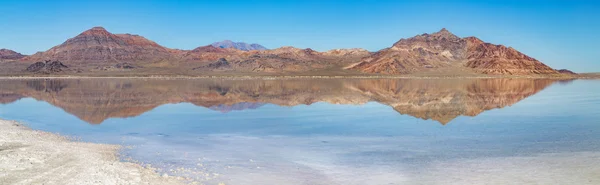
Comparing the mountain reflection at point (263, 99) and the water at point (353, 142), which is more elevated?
the mountain reflection at point (263, 99)

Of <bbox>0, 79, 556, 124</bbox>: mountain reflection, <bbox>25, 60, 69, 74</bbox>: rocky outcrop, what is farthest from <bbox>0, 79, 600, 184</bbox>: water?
<bbox>25, 60, 69, 74</bbox>: rocky outcrop

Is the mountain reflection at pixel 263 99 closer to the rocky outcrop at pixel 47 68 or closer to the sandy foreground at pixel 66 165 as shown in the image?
the sandy foreground at pixel 66 165

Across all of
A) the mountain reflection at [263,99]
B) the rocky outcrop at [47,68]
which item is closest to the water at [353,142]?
the mountain reflection at [263,99]

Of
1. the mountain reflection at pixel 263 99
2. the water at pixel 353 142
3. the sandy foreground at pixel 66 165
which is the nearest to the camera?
the sandy foreground at pixel 66 165

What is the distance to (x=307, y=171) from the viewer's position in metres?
11.3

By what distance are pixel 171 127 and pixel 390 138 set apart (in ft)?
29.0

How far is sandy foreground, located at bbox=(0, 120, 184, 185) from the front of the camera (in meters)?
10.1

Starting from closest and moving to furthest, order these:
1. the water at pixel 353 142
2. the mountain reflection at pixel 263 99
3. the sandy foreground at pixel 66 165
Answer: the sandy foreground at pixel 66 165, the water at pixel 353 142, the mountain reflection at pixel 263 99

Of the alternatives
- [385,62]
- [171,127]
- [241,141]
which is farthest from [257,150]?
[385,62]

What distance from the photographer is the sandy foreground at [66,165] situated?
10062 mm

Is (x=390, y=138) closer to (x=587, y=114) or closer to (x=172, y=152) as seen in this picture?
(x=172, y=152)

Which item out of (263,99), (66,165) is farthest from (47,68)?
(66,165)

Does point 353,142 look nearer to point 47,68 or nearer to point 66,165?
point 66,165

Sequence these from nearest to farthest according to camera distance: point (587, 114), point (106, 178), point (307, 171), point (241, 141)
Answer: point (106, 178) → point (307, 171) → point (241, 141) → point (587, 114)
